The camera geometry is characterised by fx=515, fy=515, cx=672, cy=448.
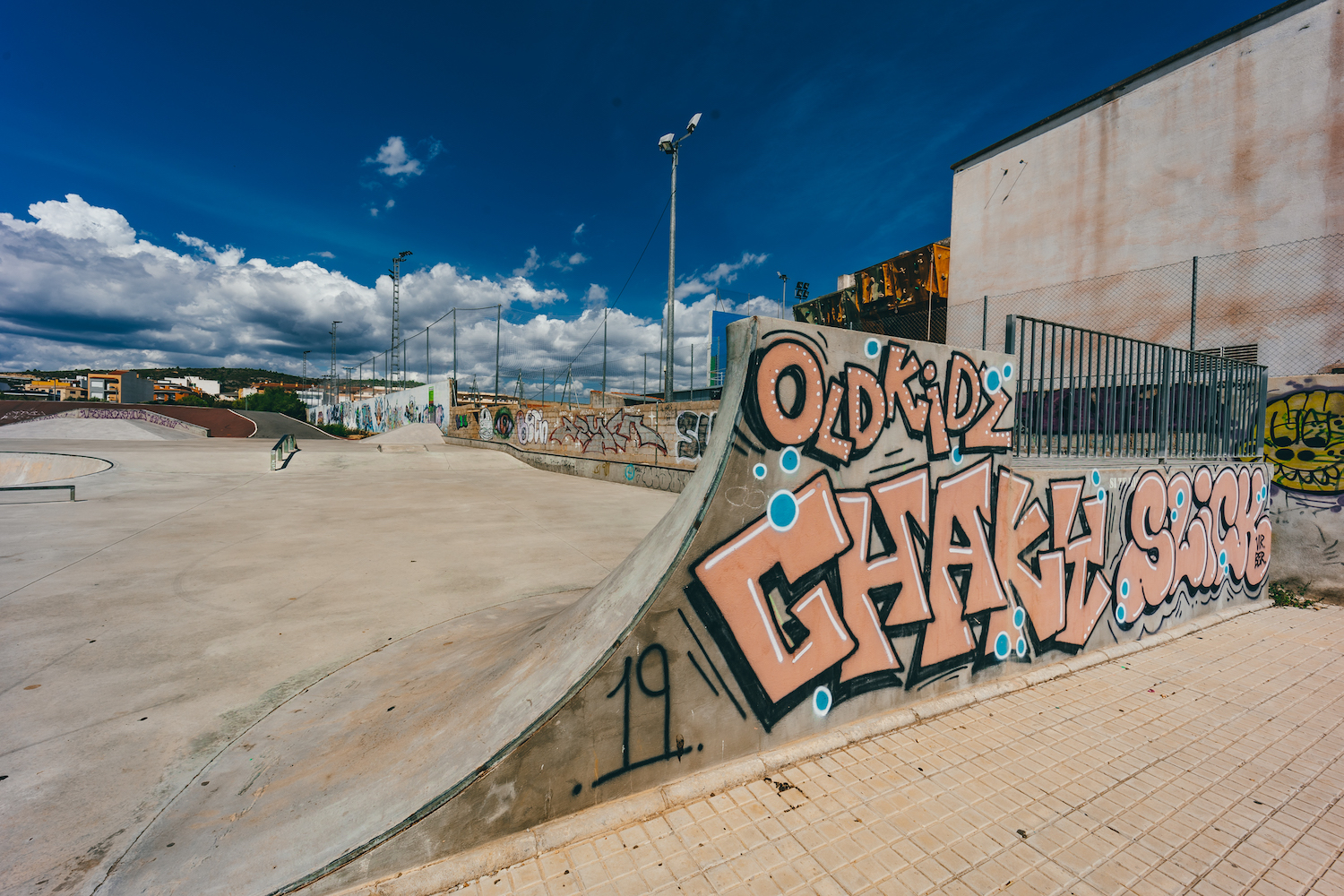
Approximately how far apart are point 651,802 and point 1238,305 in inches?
571

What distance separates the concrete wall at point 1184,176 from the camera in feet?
31.5

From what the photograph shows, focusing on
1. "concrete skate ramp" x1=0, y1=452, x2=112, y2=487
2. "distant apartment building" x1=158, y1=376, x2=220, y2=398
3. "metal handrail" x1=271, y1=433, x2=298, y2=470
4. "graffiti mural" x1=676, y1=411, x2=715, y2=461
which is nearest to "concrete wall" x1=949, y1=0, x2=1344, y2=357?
"graffiti mural" x1=676, y1=411, x2=715, y2=461

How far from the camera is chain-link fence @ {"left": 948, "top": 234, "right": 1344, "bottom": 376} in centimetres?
903

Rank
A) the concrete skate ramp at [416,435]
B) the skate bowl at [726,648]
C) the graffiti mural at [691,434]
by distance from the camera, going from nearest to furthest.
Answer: the skate bowl at [726,648], the graffiti mural at [691,434], the concrete skate ramp at [416,435]

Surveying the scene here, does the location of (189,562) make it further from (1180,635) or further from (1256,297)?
(1256,297)

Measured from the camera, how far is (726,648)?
2570 millimetres

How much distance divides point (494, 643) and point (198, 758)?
166 centimetres

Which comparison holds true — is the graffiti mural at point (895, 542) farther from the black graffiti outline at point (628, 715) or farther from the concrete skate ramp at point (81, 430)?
the concrete skate ramp at point (81, 430)

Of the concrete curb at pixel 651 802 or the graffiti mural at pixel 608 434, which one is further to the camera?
the graffiti mural at pixel 608 434

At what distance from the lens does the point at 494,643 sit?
12.7 ft

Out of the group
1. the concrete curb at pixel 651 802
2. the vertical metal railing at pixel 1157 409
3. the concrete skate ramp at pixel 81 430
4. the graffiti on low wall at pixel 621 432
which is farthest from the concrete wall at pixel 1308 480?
the concrete skate ramp at pixel 81 430

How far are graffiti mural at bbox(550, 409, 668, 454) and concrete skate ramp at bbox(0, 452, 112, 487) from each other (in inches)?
551

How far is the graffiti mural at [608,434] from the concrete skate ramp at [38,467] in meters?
14.0

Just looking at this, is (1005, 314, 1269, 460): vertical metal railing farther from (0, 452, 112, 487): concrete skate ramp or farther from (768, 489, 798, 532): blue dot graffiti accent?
(0, 452, 112, 487): concrete skate ramp
